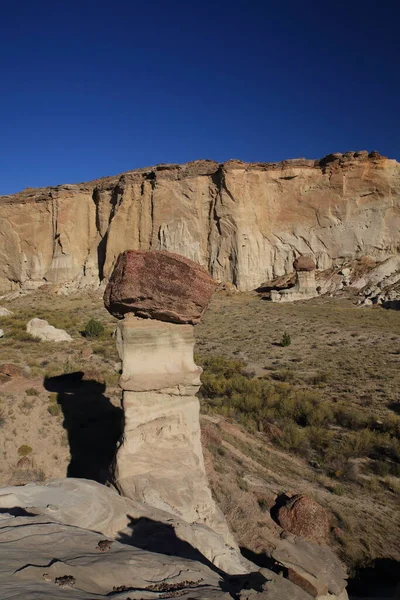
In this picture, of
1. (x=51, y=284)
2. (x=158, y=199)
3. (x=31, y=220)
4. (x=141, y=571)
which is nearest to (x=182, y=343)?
(x=141, y=571)

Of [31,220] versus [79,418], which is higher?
[31,220]

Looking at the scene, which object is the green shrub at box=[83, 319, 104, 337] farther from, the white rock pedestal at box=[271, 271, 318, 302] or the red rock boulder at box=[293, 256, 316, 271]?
the red rock boulder at box=[293, 256, 316, 271]

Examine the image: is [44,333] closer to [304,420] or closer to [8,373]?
[8,373]

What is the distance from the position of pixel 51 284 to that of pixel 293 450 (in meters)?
36.5

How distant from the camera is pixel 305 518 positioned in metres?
6.69

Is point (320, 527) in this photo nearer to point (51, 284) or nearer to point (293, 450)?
point (293, 450)

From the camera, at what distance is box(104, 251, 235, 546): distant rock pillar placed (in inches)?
258

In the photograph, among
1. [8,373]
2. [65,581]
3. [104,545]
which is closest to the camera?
[65,581]

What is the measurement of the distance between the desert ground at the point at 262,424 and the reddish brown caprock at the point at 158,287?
2.96m

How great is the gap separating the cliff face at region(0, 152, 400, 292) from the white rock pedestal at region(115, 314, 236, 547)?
29.2m

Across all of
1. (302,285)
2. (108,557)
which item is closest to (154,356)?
(108,557)

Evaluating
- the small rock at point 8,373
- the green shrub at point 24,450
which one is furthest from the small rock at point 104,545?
the small rock at point 8,373

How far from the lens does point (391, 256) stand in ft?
111

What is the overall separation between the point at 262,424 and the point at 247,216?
93.5ft
